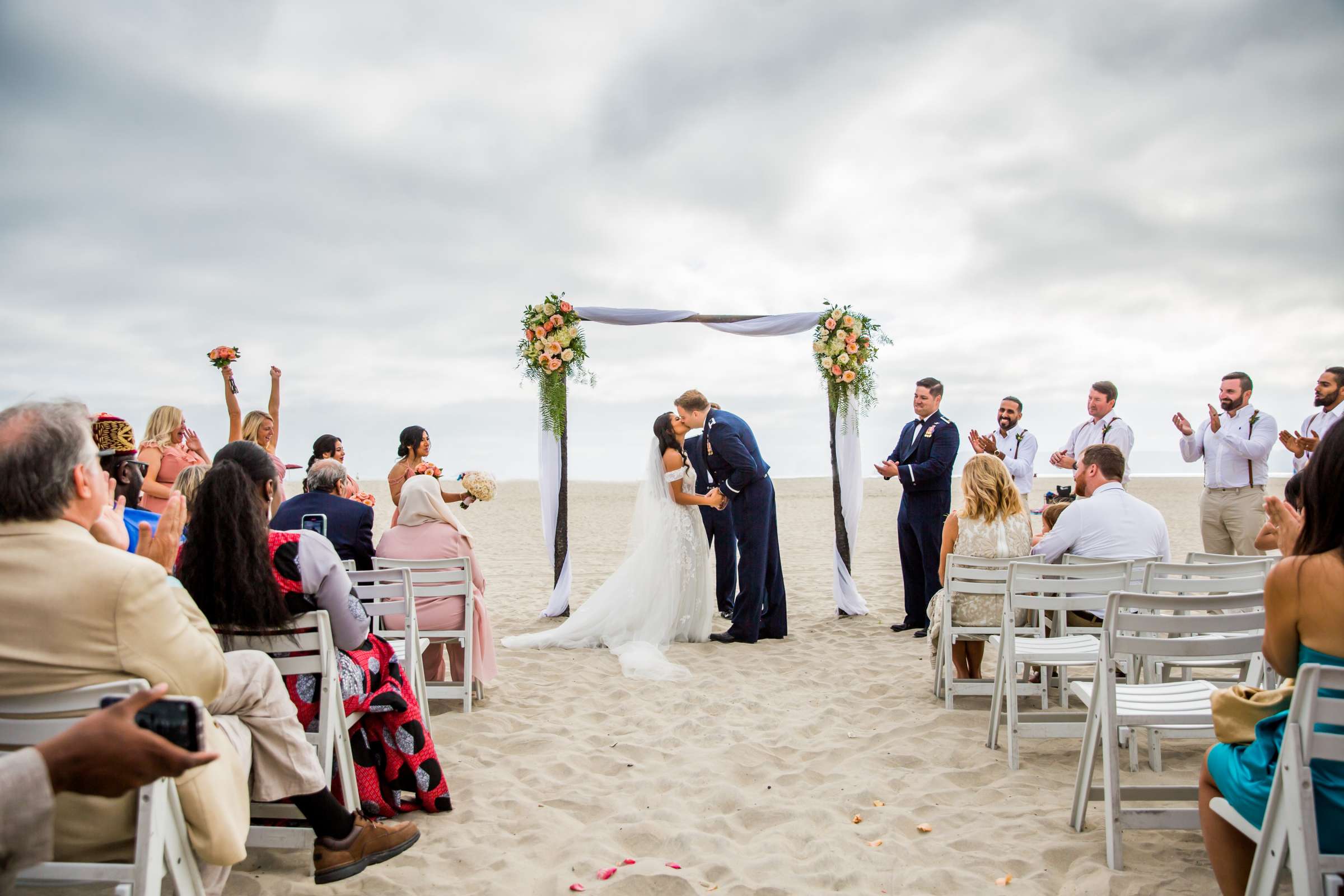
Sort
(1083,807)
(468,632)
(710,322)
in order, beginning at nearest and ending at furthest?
(1083,807) < (468,632) < (710,322)

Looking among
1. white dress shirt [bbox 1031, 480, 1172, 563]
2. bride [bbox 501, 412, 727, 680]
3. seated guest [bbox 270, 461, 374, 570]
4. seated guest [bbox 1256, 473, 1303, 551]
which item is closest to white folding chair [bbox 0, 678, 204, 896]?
seated guest [bbox 270, 461, 374, 570]

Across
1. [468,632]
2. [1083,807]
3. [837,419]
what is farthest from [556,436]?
[1083,807]

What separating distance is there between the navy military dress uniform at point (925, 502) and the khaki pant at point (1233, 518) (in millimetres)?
2225

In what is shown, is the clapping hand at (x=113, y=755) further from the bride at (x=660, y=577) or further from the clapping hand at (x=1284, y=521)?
the bride at (x=660, y=577)

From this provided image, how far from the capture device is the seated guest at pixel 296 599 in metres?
2.92

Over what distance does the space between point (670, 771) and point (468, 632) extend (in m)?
1.70

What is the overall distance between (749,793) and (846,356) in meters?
5.84

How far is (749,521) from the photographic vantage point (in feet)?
25.3

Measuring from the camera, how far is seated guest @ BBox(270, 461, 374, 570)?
462cm

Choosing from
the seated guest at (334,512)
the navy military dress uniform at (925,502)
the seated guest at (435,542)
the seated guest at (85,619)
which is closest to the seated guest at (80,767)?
the seated guest at (85,619)

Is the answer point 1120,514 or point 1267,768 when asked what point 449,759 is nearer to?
point 1267,768

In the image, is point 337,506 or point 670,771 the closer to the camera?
point 670,771

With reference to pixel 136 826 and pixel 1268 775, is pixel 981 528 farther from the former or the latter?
pixel 136 826

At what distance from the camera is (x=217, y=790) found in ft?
7.56
